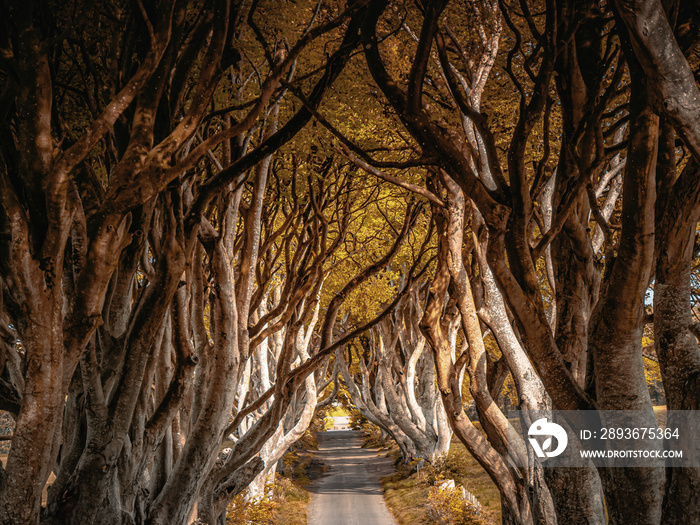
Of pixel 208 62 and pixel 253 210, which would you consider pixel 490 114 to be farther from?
pixel 208 62

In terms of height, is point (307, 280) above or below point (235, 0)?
below

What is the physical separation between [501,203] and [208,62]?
2.89 meters

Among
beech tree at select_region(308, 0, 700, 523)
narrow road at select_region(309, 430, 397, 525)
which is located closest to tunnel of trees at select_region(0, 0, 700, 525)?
beech tree at select_region(308, 0, 700, 523)

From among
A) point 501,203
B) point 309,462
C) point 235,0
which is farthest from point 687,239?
point 309,462

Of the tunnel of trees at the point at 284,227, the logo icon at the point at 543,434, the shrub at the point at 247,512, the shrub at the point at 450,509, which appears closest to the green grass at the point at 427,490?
the shrub at the point at 450,509

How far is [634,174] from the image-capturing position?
387 centimetres

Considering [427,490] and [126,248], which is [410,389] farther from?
[126,248]

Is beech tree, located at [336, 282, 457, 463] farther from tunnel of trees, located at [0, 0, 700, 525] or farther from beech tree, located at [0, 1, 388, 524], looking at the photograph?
beech tree, located at [0, 1, 388, 524]

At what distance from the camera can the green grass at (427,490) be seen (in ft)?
52.9

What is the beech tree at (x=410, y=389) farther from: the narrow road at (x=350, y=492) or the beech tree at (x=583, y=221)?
the beech tree at (x=583, y=221)

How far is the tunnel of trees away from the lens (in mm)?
3896

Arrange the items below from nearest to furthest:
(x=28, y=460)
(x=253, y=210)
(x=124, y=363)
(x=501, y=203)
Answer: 1. (x=28, y=460)
2. (x=501, y=203)
3. (x=124, y=363)
4. (x=253, y=210)

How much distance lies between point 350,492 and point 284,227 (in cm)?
1575

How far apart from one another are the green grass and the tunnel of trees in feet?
29.7
